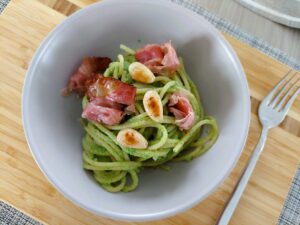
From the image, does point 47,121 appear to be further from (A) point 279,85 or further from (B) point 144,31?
(A) point 279,85

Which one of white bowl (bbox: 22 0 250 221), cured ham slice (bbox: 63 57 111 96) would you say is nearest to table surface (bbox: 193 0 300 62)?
white bowl (bbox: 22 0 250 221)

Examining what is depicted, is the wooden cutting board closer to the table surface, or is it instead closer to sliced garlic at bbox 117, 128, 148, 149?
sliced garlic at bbox 117, 128, 148, 149

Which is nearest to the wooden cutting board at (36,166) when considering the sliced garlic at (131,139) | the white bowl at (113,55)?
the white bowl at (113,55)

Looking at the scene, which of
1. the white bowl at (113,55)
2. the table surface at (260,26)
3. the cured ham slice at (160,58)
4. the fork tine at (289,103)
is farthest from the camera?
the table surface at (260,26)

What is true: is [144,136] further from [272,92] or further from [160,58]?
[272,92]

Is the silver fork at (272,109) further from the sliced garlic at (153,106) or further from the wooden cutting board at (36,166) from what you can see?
the sliced garlic at (153,106)

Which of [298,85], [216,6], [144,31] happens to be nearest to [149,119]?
[144,31]

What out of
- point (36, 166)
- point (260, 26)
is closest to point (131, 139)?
point (36, 166)
